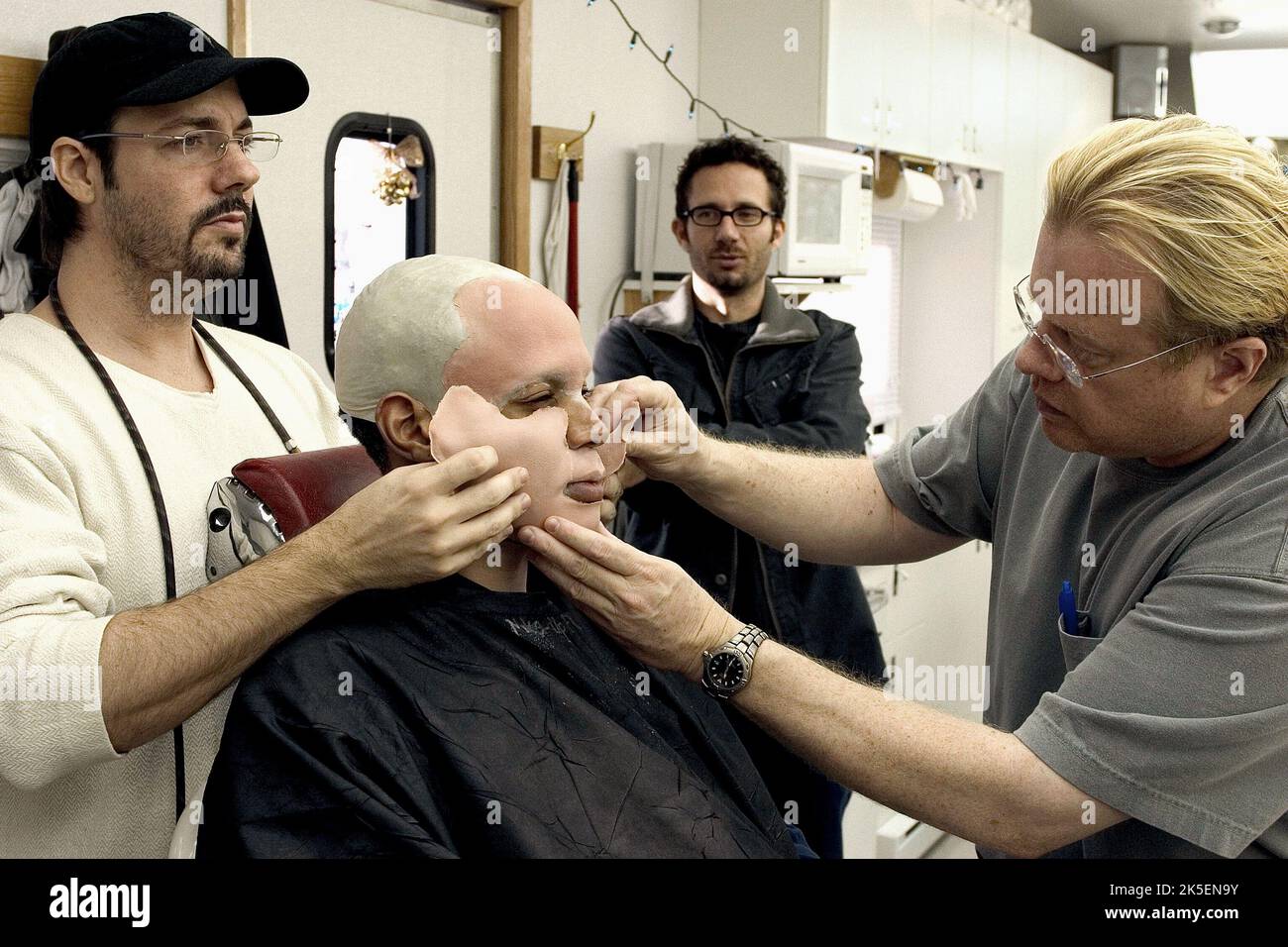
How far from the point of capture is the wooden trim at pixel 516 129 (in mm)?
3109

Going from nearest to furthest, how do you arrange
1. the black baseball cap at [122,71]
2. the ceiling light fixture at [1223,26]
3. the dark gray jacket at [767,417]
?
1. the black baseball cap at [122,71]
2. the dark gray jacket at [767,417]
3. the ceiling light fixture at [1223,26]

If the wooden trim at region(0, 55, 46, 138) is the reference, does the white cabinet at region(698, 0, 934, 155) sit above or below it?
above

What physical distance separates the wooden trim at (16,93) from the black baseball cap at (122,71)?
0.65 ft

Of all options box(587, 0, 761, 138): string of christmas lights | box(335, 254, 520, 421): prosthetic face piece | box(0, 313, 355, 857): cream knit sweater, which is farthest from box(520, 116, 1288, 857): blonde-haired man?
box(587, 0, 761, 138): string of christmas lights

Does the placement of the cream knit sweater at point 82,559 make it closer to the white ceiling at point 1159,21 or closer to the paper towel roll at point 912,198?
the paper towel roll at point 912,198

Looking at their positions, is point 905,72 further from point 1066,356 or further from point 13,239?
point 13,239

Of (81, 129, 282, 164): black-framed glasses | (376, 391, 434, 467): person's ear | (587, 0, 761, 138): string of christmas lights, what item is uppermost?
(587, 0, 761, 138): string of christmas lights

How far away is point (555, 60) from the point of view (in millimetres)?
3357

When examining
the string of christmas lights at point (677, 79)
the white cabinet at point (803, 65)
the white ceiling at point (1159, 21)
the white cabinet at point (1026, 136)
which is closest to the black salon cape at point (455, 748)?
the string of christmas lights at point (677, 79)

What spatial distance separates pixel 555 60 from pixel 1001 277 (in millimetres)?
2731

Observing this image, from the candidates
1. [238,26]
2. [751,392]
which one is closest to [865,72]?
[751,392]

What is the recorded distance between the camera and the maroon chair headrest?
163 cm

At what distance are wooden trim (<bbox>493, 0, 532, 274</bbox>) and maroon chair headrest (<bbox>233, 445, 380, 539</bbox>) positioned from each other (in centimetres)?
151

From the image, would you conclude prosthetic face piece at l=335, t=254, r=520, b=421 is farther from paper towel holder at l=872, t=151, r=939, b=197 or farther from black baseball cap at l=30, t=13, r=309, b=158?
paper towel holder at l=872, t=151, r=939, b=197
